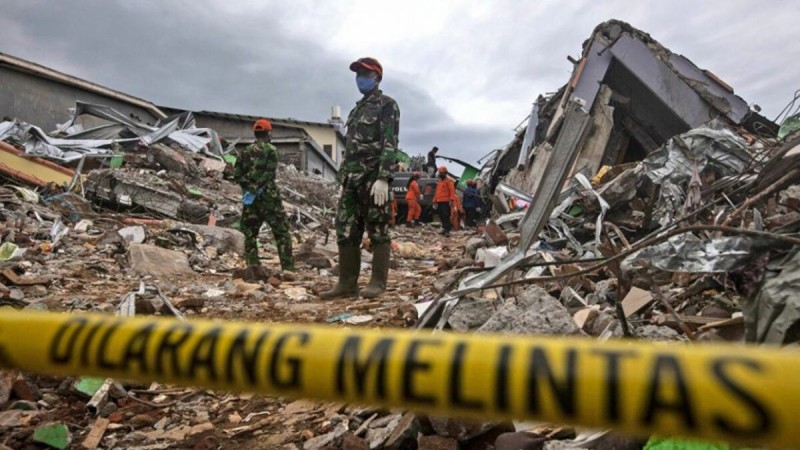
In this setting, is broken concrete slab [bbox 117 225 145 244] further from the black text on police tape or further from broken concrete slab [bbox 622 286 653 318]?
the black text on police tape

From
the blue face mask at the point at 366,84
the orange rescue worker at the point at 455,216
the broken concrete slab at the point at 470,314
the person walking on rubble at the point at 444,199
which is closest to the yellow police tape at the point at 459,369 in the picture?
the broken concrete slab at the point at 470,314

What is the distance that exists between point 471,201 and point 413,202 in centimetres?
148

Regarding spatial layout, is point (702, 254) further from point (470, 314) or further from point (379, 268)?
point (379, 268)

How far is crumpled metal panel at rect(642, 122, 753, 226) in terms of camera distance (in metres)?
4.93

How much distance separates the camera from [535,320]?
2.06 meters

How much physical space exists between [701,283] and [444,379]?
252 centimetres

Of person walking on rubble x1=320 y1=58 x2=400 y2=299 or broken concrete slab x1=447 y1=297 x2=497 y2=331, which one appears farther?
person walking on rubble x1=320 y1=58 x2=400 y2=299

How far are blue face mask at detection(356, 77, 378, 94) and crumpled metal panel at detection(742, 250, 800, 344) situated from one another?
3322mm

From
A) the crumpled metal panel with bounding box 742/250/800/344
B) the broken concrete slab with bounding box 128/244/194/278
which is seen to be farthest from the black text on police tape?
the broken concrete slab with bounding box 128/244/194/278

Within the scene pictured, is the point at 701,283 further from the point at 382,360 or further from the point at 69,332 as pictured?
the point at 69,332

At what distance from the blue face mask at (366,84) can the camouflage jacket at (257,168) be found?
5.12 feet

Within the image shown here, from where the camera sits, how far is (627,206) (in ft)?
17.3

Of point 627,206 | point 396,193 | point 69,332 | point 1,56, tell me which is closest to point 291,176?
point 396,193

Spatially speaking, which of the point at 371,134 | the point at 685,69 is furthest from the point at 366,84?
the point at 685,69
